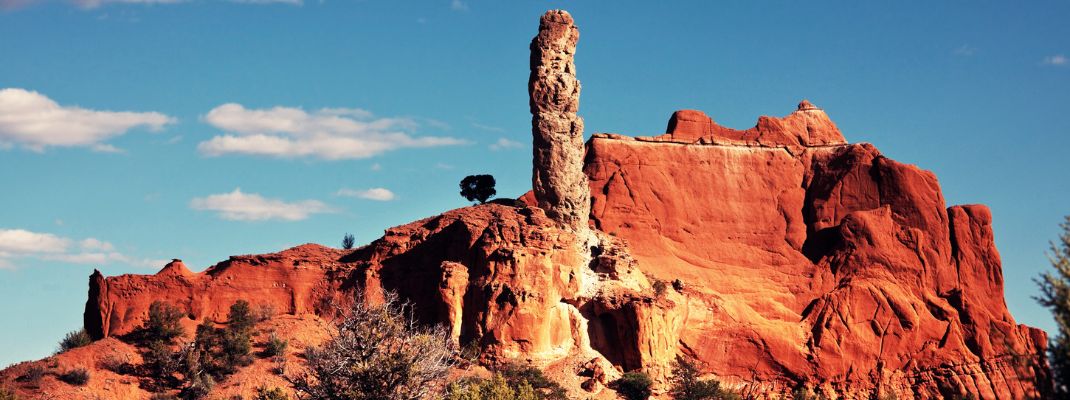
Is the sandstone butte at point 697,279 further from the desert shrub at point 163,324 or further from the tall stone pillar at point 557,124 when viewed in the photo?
the desert shrub at point 163,324

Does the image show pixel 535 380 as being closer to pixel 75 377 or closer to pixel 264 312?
pixel 264 312

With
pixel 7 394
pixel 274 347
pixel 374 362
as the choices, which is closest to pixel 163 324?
pixel 274 347

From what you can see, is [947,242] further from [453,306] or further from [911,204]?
[453,306]

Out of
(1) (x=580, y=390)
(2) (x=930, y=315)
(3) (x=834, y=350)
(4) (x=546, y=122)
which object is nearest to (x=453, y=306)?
(1) (x=580, y=390)

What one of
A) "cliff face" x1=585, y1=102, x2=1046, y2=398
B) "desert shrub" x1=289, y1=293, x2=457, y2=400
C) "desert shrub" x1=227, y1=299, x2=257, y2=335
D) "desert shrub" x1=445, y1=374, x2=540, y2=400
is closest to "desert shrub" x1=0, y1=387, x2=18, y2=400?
"desert shrub" x1=227, y1=299, x2=257, y2=335

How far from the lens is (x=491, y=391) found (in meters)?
49.7

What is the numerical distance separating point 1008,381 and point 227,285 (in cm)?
3470

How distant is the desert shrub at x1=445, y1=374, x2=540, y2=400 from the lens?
150 ft

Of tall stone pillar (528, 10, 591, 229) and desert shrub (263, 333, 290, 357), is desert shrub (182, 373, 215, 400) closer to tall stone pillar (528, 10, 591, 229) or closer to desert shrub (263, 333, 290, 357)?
desert shrub (263, 333, 290, 357)

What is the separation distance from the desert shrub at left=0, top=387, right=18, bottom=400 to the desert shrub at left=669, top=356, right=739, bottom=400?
2420cm

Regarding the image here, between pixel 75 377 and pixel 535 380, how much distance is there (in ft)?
53.6

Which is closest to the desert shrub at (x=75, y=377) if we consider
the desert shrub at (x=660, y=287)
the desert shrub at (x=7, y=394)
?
the desert shrub at (x=7, y=394)

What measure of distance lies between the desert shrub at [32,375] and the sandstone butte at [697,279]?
46cm

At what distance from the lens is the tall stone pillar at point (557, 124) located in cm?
6569
